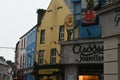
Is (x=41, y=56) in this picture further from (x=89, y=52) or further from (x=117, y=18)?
(x=117, y=18)

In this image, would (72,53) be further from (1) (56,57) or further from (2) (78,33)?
(1) (56,57)

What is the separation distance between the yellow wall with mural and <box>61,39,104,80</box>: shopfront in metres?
5.48

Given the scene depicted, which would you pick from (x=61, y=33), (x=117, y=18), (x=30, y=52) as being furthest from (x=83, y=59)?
(x=30, y=52)

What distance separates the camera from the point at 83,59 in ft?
92.2

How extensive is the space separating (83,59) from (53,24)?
10567mm

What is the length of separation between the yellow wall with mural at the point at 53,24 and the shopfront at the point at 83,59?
18.0 ft

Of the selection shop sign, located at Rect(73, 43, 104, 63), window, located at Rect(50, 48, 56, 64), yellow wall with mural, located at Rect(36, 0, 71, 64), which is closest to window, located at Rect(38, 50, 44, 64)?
yellow wall with mural, located at Rect(36, 0, 71, 64)

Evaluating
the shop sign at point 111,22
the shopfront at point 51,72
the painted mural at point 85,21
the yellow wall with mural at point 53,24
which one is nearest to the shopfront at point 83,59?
the painted mural at point 85,21

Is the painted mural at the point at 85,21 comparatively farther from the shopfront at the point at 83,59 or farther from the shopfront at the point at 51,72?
the shopfront at the point at 51,72

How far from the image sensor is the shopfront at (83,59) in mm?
27053

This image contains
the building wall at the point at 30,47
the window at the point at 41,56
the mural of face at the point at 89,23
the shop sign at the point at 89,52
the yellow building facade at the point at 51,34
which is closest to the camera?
the shop sign at the point at 89,52

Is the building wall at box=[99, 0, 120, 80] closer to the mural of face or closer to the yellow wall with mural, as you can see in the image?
the mural of face

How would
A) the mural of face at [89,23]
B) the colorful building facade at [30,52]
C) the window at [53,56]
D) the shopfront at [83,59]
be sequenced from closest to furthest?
the shopfront at [83,59], the mural of face at [89,23], the window at [53,56], the colorful building facade at [30,52]

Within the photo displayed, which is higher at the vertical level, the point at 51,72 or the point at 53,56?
the point at 53,56
